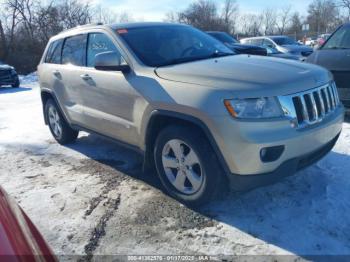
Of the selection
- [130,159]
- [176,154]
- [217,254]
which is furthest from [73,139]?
[217,254]

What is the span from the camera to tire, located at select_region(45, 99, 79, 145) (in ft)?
18.7

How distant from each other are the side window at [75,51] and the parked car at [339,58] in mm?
3831

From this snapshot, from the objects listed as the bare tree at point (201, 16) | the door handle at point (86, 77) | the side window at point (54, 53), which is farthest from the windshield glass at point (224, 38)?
the bare tree at point (201, 16)

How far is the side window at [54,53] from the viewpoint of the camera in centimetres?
550

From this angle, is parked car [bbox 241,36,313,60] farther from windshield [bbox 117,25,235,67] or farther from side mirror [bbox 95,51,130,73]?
side mirror [bbox 95,51,130,73]

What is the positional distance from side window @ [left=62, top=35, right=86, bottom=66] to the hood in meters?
1.58

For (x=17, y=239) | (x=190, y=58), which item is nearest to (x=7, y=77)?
(x=190, y=58)

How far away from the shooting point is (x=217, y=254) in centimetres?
284

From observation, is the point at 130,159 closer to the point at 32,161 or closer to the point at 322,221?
the point at 32,161

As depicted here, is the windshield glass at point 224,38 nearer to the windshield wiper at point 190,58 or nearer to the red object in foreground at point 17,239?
the windshield wiper at point 190,58

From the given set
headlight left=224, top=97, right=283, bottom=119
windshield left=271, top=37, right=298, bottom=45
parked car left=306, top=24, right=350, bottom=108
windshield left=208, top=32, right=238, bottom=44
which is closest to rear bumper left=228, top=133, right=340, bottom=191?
headlight left=224, top=97, right=283, bottom=119

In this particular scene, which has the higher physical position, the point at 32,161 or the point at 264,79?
the point at 264,79

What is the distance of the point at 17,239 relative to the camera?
142 cm

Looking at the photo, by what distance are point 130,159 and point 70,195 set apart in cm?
119
